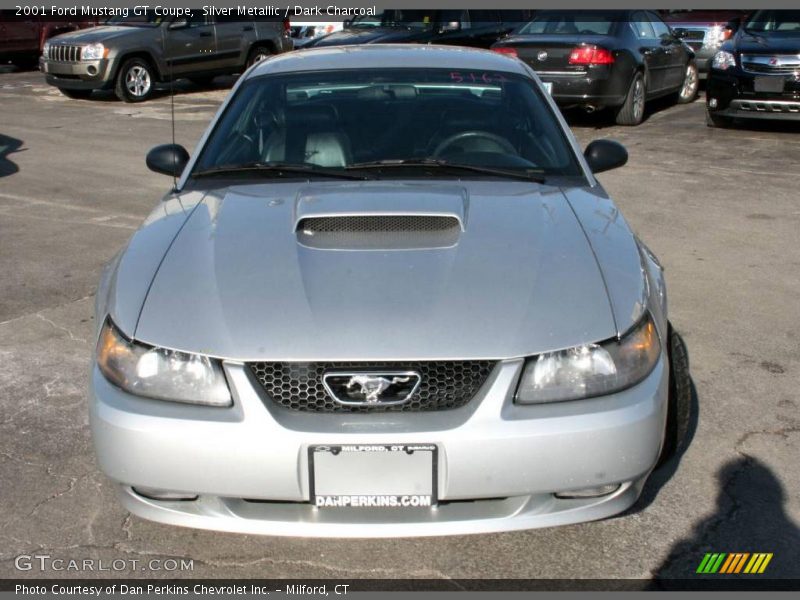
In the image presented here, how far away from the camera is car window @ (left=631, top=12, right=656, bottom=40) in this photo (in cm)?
Result: 1258

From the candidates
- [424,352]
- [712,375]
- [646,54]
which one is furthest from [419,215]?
[646,54]

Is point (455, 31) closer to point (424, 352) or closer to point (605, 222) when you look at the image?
point (605, 222)

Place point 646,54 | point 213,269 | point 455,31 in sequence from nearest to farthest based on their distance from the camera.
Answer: point 213,269, point 646,54, point 455,31

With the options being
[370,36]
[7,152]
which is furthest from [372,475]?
[370,36]

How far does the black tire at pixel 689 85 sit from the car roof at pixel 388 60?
10873 mm

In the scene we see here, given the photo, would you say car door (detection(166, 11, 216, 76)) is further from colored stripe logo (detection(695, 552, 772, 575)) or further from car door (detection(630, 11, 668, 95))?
colored stripe logo (detection(695, 552, 772, 575))

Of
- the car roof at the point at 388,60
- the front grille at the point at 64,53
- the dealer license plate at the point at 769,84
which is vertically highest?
the car roof at the point at 388,60

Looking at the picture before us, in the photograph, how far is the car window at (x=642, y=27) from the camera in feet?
41.3

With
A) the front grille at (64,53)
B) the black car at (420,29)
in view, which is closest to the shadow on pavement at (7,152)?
the front grille at (64,53)

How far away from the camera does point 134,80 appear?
16047 millimetres

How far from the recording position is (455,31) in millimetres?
15375

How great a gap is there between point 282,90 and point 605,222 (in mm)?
1664

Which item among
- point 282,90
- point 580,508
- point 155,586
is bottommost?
point 155,586

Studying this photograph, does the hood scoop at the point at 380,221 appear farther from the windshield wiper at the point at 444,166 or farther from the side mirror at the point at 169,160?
the side mirror at the point at 169,160
